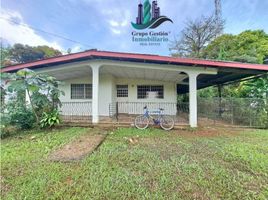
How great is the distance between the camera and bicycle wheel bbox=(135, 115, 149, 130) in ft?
24.3

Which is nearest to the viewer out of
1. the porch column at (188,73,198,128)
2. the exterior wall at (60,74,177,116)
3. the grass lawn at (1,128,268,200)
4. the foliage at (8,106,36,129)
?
the grass lawn at (1,128,268,200)

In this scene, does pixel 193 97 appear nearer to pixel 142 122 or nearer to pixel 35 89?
pixel 142 122

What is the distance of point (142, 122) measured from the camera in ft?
24.5

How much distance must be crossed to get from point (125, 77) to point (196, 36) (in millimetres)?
18499

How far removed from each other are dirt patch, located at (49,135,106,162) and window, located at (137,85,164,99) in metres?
6.10

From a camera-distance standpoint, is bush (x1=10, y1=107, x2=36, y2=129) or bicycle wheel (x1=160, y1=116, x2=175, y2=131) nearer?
bush (x1=10, y1=107, x2=36, y2=129)

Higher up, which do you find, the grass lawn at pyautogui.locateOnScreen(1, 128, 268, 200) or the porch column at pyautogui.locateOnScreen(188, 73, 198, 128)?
the porch column at pyautogui.locateOnScreen(188, 73, 198, 128)

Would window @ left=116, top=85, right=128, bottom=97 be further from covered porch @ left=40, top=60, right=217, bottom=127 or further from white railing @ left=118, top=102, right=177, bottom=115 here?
white railing @ left=118, top=102, right=177, bottom=115

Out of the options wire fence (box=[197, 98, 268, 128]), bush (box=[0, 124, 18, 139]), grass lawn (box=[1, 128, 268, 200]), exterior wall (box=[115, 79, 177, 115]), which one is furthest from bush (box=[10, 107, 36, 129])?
wire fence (box=[197, 98, 268, 128])

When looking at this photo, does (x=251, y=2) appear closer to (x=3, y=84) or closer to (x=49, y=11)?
(x=49, y=11)

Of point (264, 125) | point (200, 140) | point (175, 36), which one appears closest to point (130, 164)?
point (200, 140)

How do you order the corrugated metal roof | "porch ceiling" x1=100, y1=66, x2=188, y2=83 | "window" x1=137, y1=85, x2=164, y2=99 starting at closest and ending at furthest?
the corrugated metal roof, "porch ceiling" x1=100, y1=66, x2=188, y2=83, "window" x1=137, y1=85, x2=164, y2=99

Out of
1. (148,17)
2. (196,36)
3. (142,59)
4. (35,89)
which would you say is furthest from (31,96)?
(196,36)

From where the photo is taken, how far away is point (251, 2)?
13.0 m
